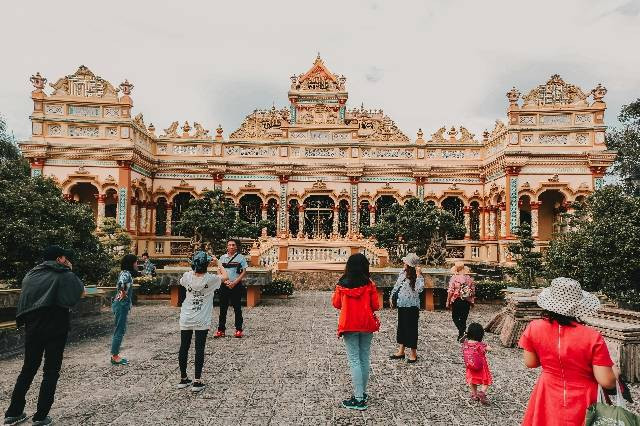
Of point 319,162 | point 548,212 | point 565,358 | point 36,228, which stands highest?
point 319,162

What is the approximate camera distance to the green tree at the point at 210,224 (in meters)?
16.7

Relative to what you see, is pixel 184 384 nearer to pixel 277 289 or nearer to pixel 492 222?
pixel 277 289

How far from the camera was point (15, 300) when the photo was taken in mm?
7965

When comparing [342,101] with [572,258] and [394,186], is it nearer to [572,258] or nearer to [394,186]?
[394,186]

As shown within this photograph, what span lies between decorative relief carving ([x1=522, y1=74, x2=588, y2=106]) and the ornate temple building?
0.05 metres

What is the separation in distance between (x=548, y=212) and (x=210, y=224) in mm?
17068

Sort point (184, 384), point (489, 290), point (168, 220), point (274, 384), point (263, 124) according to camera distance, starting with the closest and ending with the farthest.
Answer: point (184, 384)
point (274, 384)
point (489, 290)
point (168, 220)
point (263, 124)

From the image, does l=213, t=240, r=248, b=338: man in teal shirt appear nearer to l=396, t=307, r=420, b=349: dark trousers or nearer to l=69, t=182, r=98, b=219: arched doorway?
l=396, t=307, r=420, b=349: dark trousers

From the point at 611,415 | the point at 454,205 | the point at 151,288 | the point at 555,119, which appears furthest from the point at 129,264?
the point at 555,119

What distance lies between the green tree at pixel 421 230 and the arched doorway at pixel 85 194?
1439 centimetres

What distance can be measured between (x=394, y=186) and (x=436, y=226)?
23.9ft

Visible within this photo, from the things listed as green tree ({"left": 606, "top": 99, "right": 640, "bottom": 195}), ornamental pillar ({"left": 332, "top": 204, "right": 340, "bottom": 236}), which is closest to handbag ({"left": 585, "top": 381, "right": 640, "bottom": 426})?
ornamental pillar ({"left": 332, "top": 204, "right": 340, "bottom": 236})

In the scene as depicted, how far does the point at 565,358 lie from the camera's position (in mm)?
2861

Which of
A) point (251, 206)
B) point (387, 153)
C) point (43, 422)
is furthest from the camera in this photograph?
point (251, 206)
